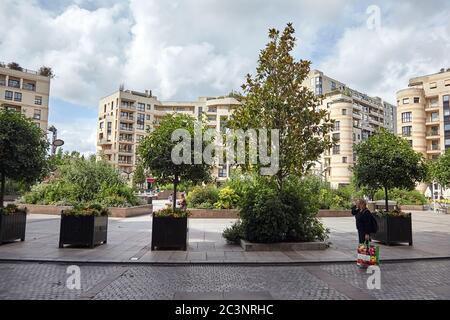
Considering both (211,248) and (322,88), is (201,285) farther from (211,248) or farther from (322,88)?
(322,88)

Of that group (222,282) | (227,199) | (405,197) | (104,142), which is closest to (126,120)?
(104,142)

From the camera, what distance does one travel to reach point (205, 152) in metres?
12.6

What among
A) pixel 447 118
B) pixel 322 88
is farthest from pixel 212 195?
pixel 322 88

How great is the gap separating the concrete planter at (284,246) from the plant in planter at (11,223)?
7.12 meters

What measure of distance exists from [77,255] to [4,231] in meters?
2.97

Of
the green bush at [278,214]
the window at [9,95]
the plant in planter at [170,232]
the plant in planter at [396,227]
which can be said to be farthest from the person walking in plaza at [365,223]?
the window at [9,95]

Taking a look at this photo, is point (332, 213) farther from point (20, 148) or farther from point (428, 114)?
point (428, 114)

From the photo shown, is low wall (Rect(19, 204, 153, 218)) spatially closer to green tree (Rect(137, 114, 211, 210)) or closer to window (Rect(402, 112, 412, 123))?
green tree (Rect(137, 114, 211, 210))

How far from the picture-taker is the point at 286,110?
11484 mm

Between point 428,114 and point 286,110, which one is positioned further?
point 428,114

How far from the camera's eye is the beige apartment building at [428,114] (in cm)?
6506

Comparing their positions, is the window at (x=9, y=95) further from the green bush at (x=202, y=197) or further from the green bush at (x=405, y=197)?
the green bush at (x=405, y=197)

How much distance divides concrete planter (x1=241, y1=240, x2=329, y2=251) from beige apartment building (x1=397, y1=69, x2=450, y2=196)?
6231cm

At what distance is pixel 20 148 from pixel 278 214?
8112 mm
